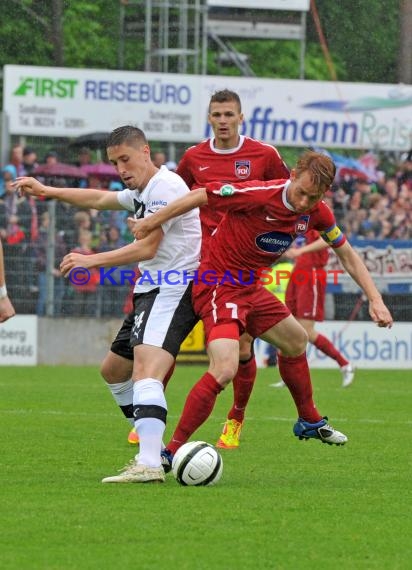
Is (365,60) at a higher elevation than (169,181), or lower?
higher

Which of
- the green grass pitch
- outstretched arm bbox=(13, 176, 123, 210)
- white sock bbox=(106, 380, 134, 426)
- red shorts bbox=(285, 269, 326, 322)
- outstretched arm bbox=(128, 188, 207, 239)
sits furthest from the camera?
red shorts bbox=(285, 269, 326, 322)

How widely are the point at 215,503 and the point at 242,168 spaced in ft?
11.4

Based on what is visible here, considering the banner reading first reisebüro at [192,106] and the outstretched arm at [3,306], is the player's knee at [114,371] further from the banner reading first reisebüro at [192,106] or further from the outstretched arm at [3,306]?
the banner reading first reisebüro at [192,106]

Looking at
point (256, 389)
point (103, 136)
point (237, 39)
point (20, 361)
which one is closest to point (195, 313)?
point (256, 389)

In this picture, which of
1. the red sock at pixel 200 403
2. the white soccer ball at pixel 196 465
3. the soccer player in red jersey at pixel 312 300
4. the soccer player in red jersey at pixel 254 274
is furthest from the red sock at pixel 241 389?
the soccer player in red jersey at pixel 312 300

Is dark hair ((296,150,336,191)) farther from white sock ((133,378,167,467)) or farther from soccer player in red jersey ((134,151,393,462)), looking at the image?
white sock ((133,378,167,467))

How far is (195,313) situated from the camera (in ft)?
24.9

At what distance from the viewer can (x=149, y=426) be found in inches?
280

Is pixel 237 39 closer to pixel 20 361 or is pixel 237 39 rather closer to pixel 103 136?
pixel 103 136

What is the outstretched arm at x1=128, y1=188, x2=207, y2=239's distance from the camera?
7.23m

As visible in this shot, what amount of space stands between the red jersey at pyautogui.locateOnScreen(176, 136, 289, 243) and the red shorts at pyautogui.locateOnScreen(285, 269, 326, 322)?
6628 millimetres

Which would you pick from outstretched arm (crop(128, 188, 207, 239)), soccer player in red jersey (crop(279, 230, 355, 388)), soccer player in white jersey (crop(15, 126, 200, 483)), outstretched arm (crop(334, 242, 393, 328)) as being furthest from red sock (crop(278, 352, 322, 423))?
soccer player in red jersey (crop(279, 230, 355, 388))

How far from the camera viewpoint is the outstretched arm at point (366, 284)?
770 centimetres

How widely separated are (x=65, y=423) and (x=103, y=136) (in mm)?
10518
